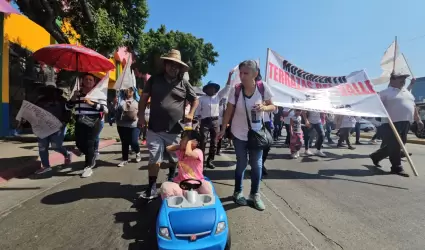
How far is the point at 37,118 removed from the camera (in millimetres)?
5297

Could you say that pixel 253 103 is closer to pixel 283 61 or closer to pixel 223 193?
pixel 223 193

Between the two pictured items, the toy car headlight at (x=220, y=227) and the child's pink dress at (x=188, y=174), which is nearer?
the toy car headlight at (x=220, y=227)

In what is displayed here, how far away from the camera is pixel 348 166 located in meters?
7.21

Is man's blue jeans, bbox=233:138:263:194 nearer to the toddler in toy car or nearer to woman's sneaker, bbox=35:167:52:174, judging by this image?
the toddler in toy car

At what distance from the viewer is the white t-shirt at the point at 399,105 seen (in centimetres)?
625

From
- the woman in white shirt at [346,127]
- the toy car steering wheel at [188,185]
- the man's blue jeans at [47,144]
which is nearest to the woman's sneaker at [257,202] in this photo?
the toy car steering wheel at [188,185]

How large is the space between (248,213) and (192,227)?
1.50 m

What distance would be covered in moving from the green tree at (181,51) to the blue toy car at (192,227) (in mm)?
25143

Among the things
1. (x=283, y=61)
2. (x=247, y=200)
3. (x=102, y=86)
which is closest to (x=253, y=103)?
(x=247, y=200)

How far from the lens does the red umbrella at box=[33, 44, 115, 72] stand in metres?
5.79

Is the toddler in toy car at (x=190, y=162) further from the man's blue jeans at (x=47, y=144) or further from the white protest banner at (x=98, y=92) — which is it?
the man's blue jeans at (x=47, y=144)

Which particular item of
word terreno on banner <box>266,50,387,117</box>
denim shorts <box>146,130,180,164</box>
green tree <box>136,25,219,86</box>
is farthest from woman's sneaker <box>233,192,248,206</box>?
green tree <box>136,25,219,86</box>

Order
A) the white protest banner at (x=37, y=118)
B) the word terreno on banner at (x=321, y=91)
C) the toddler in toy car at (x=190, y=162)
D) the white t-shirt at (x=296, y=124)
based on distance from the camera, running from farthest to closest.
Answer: the white t-shirt at (x=296, y=124)
the word terreno on banner at (x=321, y=91)
the white protest banner at (x=37, y=118)
the toddler in toy car at (x=190, y=162)

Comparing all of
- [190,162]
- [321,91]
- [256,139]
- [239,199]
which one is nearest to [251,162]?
[256,139]
